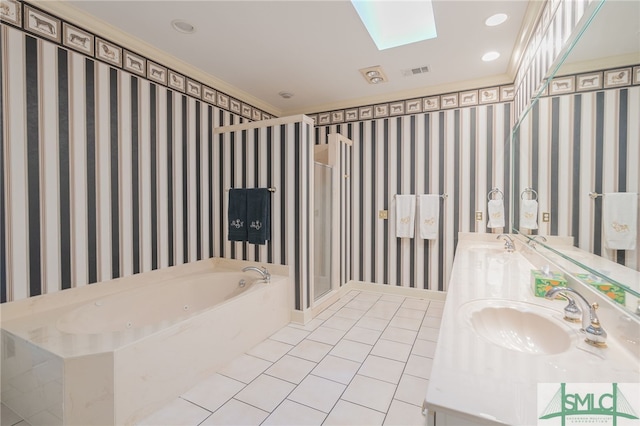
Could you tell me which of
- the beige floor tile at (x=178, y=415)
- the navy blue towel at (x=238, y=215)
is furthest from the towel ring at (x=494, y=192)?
the beige floor tile at (x=178, y=415)

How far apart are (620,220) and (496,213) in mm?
2281

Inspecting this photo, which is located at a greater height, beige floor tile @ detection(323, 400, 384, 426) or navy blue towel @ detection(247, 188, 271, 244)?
navy blue towel @ detection(247, 188, 271, 244)

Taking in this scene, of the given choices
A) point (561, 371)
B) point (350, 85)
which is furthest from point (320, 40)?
point (561, 371)

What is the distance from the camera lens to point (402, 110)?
3646mm

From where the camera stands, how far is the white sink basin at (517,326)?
→ 3.64 ft

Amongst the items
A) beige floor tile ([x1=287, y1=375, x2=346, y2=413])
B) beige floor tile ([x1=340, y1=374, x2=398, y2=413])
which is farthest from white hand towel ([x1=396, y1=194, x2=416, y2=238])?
beige floor tile ([x1=287, y1=375, x2=346, y2=413])

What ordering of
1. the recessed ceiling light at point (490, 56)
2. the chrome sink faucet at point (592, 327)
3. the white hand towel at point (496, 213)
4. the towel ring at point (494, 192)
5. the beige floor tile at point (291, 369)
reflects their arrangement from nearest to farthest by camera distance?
the chrome sink faucet at point (592, 327) < the beige floor tile at point (291, 369) < the recessed ceiling light at point (490, 56) < the white hand towel at point (496, 213) < the towel ring at point (494, 192)

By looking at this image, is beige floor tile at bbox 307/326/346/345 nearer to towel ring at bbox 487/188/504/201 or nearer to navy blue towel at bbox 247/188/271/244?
navy blue towel at bbox 247/188/271/244

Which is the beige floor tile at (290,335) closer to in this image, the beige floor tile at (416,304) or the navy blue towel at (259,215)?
the navy blue towel at (259,215)

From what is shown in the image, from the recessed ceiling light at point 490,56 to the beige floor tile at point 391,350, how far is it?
9.08 ft

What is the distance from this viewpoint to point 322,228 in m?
3.39

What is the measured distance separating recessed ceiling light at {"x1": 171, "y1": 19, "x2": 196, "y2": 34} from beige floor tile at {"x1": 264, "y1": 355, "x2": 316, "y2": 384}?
8.85 feet

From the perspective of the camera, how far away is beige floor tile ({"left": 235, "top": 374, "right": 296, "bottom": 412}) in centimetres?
169

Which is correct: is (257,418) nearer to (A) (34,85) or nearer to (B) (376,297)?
(B) (376,297)
